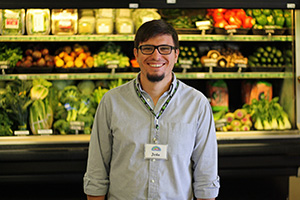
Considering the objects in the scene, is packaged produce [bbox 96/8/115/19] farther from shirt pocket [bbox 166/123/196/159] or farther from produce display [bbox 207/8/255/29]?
shirt pocket [bbox 166/123/196/159]

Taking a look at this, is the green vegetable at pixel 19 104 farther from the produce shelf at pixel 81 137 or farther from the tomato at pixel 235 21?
the tomato at pixel 235 21

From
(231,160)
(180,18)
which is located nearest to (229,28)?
(180,18)

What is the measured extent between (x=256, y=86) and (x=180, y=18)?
1.21 m

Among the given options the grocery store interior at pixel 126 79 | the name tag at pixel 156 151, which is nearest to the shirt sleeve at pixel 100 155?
the name tag at pixel 156 151

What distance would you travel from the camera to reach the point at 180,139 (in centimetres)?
187

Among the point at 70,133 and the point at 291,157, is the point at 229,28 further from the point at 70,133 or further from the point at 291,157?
the point at 70,133

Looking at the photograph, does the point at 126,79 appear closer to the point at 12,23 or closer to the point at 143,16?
the point at 143,16

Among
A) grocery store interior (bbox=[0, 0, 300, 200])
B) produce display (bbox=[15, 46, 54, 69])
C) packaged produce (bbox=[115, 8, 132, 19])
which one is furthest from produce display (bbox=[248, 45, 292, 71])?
produce display (bbox=[15, 46, 54, 69])

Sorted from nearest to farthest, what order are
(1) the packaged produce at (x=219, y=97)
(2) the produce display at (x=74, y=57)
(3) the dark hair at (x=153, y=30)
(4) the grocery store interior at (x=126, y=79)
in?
(3) the dark hair at (x=153, y=30) → (4) the grocery store interior at (x=126, y=79) → (2) the produce display at (x=74, y=57) → (1) the packaged produce at (x=219, y=97)

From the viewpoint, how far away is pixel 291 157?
357cm

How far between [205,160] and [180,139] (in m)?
0.18

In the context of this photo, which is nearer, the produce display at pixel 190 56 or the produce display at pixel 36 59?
the produce display at pixel 36 59

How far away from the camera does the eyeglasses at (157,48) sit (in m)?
1.85

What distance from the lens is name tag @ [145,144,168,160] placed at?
1.84 metres
